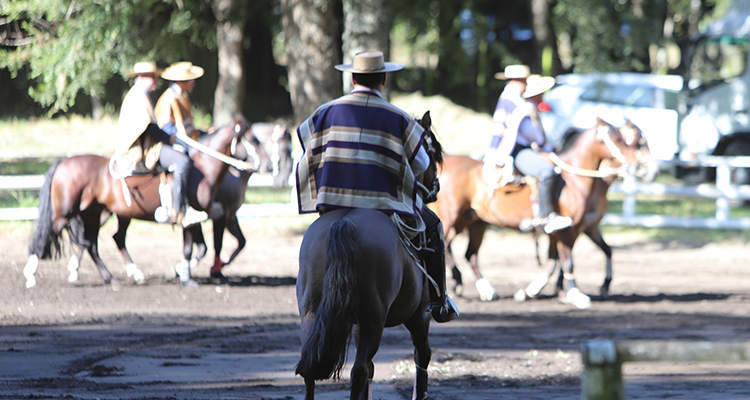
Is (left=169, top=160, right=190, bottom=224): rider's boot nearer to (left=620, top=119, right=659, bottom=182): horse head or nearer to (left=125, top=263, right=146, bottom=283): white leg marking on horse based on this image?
(left=125, top=263, right=146, bottom=283): white leg marking on horse

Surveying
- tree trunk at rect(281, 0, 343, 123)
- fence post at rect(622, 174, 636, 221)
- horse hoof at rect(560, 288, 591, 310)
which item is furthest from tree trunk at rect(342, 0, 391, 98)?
horse hoof at rect(560, 288, 591, 310)

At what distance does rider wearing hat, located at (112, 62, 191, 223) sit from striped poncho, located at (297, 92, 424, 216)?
16.6 feet

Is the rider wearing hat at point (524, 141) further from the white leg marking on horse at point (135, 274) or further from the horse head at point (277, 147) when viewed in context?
the white leg marking on horse at point (135, 274)

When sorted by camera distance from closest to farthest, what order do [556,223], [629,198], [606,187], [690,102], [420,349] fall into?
[420,349]
[556,223]
[606,187]
[629,198]
[690,102]

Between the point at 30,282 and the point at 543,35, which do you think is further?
the point at 543,35

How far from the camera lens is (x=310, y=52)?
15.3 m

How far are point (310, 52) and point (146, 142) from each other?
6.47 m

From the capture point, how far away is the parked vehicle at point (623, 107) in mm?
20453

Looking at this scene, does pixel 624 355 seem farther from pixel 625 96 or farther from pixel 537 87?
pixel 625 96

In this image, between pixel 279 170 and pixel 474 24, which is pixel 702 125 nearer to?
pixel 474 24

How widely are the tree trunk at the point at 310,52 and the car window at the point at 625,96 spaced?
8.41 metres

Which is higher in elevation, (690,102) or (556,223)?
(690,102)

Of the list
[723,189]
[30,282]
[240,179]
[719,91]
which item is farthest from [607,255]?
[719,91]

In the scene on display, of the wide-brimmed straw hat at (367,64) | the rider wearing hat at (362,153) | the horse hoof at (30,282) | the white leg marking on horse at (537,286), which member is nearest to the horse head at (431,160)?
the rider wearing hat at (362,153)
